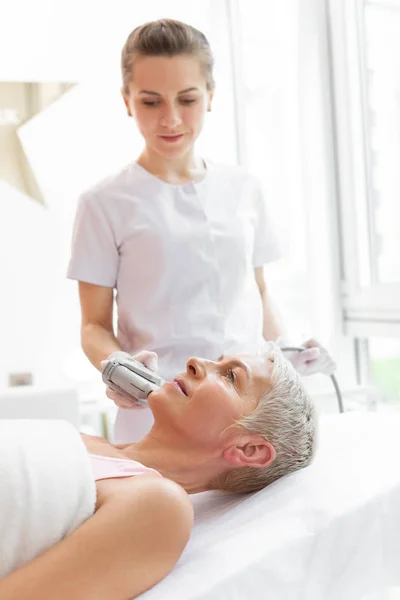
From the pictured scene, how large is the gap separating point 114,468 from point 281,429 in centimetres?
35

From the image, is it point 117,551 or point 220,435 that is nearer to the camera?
point 117,551

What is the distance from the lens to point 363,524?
135 centimetres

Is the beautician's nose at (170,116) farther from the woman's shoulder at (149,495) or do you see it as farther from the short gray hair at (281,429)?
the woman's shoulder at (149,495)

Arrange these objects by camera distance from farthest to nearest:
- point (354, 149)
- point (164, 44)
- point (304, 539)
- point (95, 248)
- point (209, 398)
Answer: point (354, 149), point (95, 248), point (164, 44), point (209, 398), point (304, 539)

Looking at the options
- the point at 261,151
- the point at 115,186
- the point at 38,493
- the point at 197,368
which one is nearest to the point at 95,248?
the point at 115,186

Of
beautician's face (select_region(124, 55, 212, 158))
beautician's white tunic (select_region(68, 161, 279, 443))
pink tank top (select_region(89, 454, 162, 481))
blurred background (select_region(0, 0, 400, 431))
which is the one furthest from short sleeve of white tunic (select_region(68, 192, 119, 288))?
blurred background (select_region(0, 0, 400, 431))

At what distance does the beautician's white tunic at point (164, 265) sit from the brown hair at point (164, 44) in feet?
0.89

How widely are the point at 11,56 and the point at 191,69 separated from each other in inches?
66.6

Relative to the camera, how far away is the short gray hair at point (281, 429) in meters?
1.50

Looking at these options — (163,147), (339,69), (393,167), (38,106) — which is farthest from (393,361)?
(38,106)

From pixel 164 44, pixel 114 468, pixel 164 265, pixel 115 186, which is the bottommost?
pixel 114 468

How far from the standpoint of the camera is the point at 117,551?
44.4 inches

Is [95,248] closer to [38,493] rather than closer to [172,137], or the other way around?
[172,137]

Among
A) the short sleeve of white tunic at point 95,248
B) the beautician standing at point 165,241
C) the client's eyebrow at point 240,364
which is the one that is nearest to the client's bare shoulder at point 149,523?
the client's eyebrow at point 240,364
